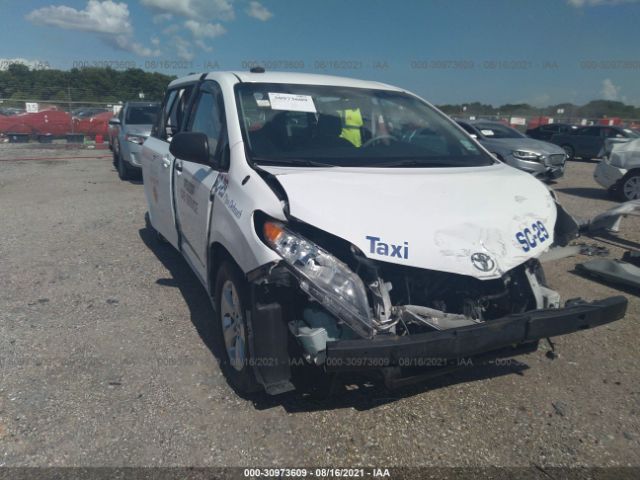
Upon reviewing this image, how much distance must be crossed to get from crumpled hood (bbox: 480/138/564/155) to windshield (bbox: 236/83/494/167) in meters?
8.66

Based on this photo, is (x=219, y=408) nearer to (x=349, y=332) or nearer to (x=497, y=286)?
(x=349, y=332)

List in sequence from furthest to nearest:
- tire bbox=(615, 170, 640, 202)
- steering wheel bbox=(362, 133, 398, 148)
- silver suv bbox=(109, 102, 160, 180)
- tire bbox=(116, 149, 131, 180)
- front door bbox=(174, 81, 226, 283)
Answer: tire bbox=(116, 149, 131, 180) < silver suv bbox=(109, 102, 160, 180) < tire bbox=(615, 170, 640, 202) < steering wheel bbox=(362, 133, 398, 148) < front door bbox=(174, 81, 226, 283)

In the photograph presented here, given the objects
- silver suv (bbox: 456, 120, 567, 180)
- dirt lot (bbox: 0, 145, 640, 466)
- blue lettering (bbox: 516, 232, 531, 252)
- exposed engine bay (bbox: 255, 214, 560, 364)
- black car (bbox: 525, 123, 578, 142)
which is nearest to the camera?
exposed engine bay (bbox: 255, 214, 560, 364)

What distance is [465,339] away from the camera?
2.39 metres

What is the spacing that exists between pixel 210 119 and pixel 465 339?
244 cm

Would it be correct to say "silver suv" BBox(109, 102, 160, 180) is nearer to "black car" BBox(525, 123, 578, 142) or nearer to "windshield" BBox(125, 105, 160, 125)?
"windshield" BBox(125, 105, 160, 125)

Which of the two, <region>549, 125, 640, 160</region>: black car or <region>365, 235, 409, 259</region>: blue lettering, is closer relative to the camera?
<region>365, 235, 409, 259</region>: blue lettering

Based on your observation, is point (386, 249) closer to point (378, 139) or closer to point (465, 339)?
point (465, 339)

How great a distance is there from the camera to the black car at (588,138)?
1891cm

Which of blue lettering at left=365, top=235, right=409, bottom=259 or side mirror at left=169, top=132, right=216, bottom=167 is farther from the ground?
side mirror at left=169, top=132, right=216, bottom=167

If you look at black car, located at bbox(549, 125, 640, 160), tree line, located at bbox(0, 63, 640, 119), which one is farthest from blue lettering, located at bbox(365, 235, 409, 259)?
tree line, located at bbox(0, 63, 640, 119)

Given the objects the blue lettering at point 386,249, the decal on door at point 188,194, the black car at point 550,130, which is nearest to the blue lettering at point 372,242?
the blue lettering at point 386,249

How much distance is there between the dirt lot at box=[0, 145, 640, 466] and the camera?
8.52 ft

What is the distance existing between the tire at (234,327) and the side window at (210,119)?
828mm
